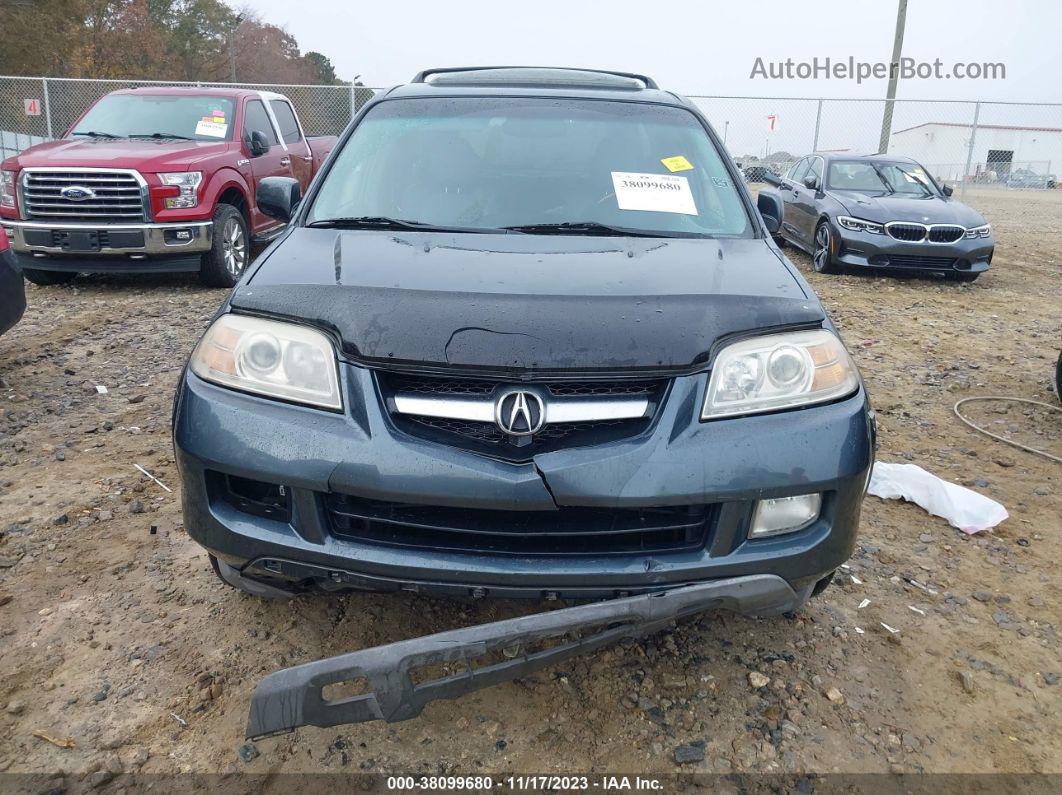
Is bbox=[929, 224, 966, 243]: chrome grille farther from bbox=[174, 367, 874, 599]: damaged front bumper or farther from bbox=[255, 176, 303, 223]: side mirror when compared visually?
bbox=[174, 367, 874, 599]: damaged front bumper

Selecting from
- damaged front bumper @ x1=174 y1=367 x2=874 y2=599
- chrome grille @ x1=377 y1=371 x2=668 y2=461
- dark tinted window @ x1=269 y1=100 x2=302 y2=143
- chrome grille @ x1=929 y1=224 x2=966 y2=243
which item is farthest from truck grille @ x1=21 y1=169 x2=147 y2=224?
chrome grille @ x1=929 y1=224 x2=966 y2=243

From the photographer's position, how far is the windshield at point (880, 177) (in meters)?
9.50

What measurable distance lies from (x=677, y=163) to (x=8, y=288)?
12.2 ft

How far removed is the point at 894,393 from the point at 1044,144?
4957 centimetres

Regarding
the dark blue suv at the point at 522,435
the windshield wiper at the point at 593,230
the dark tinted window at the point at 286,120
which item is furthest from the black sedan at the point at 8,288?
the dark tinted window at the point at 286,120

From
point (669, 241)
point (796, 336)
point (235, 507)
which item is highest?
point (669, 241)

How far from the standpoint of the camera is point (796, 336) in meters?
2.06

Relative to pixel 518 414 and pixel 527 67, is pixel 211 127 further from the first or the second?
pixel 518 414

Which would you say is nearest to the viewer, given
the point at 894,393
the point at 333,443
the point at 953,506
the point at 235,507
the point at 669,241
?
the point at 333,443

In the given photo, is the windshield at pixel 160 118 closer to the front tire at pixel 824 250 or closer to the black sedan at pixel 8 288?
the black sedan at pixel 8 288

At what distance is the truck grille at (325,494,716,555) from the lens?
1.88 metres

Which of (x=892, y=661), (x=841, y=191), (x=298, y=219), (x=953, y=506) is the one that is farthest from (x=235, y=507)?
(x=841, y=191)

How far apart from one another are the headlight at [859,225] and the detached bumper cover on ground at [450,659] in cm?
778

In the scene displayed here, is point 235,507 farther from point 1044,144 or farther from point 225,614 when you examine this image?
point 1044,144
